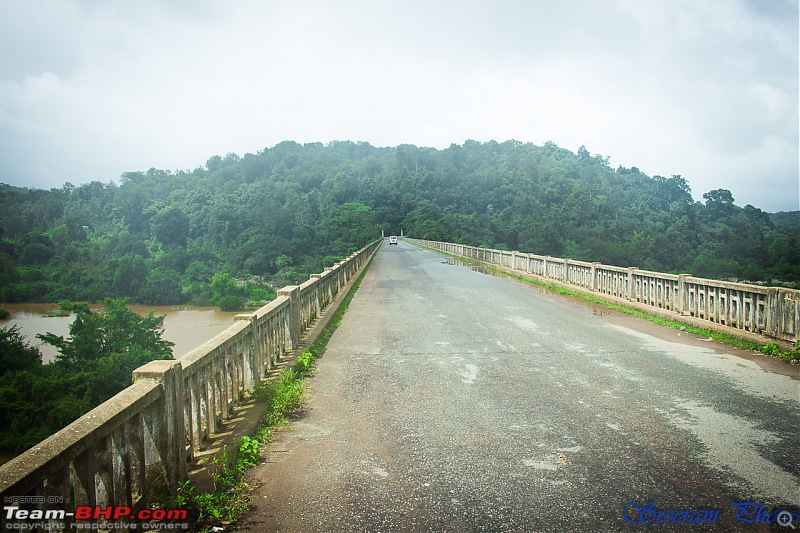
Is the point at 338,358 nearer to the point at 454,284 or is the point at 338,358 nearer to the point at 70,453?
the point at 70,453

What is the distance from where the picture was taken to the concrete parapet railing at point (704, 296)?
29.0 feet

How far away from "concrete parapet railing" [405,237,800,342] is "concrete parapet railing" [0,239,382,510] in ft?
27.7

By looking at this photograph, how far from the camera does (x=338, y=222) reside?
372ft

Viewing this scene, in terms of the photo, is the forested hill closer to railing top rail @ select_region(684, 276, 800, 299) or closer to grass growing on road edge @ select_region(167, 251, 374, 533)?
railing top rail @ select_region(684, 276, 800, 299)

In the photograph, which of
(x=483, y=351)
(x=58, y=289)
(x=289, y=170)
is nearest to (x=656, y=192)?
(x=289, y=170)

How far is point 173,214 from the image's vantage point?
101 meters

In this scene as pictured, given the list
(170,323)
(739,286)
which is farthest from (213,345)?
(170,323)

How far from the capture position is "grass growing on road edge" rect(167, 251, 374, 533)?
367cm

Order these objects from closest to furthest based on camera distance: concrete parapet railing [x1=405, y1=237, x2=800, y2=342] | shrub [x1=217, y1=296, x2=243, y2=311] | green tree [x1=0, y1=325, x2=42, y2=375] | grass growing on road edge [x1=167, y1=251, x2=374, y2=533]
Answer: grass growing on road edge [x1=167, y1=251, x2=374, y2=533], concrete parapet railing [x1=405, y1=237, x2=800, y2=342], green tree [x1=0, y1=325, x2=42, y2=375], shrub [x1=217, y1=296, x2=243, y2=311]

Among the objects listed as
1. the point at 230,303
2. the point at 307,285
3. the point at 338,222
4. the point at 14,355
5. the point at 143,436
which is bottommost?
the point at 14,355

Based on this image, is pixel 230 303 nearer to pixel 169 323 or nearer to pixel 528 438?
pixel 169 323

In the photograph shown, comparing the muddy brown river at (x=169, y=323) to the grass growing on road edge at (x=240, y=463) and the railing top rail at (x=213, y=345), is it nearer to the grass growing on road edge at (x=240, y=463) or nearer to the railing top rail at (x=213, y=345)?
the grass growing on road edge at (x=240, y=463)

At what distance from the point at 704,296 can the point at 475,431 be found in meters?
8.20

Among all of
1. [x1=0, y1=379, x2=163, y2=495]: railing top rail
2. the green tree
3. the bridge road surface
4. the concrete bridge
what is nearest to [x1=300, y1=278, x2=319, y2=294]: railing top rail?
the concrete bridge
